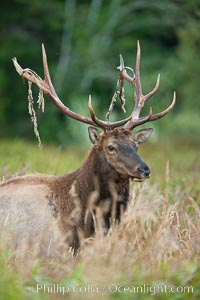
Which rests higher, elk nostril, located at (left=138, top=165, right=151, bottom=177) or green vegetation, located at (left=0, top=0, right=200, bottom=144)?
green vegetation, located at (left=0, top=0, right=200, bottom=144)

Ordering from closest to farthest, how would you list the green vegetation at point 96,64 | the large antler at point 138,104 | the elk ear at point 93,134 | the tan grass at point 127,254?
the tan grass at point 127,254, the elk ear at point 93,134, the large antler at point 138,104, the green vegetation at point 96,64

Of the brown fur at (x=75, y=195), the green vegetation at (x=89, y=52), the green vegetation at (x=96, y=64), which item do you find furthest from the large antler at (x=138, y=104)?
the green vegetation at (x=89, y=52)

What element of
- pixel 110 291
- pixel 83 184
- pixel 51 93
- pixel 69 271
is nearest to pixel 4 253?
pixel 69 271

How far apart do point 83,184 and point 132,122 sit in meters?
0.72

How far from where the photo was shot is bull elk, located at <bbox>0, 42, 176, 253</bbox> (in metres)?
8.98

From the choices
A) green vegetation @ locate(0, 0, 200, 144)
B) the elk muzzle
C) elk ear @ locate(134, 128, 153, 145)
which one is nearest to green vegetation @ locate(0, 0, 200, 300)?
green vegetation @ locate(0, 0, 200, 144)

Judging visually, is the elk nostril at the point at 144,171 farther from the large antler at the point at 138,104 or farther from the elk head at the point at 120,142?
the large antler at the point at 138,104

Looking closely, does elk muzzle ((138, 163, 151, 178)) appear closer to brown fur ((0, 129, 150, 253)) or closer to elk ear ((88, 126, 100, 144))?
brown fur ((0, 129, 150, 253))

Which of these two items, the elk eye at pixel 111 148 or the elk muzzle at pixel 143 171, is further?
the elk eye at pixel 111 148

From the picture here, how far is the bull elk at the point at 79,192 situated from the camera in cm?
898

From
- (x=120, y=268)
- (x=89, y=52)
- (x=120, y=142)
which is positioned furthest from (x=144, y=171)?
(x=89, y=52)

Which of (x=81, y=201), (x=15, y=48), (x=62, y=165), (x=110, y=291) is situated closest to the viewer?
(x=110, y=291)

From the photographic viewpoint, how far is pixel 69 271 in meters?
7.35

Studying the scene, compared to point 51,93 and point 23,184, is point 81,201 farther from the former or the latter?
point 51,93
